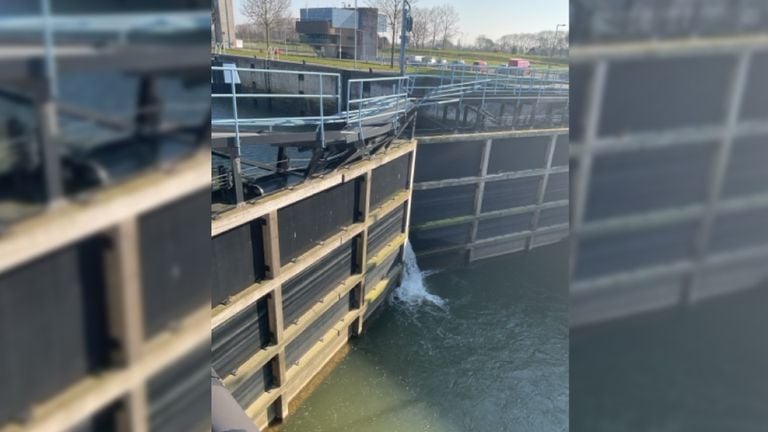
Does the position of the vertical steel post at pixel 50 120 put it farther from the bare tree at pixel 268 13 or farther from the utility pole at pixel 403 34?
the bare tree at pixel 268 13

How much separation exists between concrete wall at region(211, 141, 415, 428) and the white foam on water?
0.95 meters

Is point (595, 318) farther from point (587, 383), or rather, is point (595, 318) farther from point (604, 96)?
point (604, 96)

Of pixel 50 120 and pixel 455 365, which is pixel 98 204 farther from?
pixel 455 365

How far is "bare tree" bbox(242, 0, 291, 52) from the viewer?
820 inches

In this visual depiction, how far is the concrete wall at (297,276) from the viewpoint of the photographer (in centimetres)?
542

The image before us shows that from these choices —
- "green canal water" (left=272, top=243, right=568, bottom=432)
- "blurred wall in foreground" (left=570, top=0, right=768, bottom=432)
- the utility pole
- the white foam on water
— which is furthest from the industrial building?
"blurred wall in foreground" (left=570, top=0, right=768, bottom=432)

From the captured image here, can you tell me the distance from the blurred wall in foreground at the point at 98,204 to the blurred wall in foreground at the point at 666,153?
626 mm

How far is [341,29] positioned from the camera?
23.4 meters

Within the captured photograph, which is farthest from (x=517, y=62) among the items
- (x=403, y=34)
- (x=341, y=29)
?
(x=341, y=29)

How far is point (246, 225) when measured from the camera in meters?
5.45

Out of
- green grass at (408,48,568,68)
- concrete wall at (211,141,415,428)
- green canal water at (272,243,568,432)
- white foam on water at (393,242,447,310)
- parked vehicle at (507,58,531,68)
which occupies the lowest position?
green canal water at (272,243,568,432)

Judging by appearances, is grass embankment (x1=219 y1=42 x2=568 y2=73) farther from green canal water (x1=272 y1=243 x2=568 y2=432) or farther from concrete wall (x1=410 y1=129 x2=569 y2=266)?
green canal water (x1=272 y1=243 x2=568 y2=432)

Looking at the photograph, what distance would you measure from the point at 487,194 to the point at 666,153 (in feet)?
33.7

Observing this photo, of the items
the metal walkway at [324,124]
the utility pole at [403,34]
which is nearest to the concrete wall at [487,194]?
the metal walkway at [324,124]
